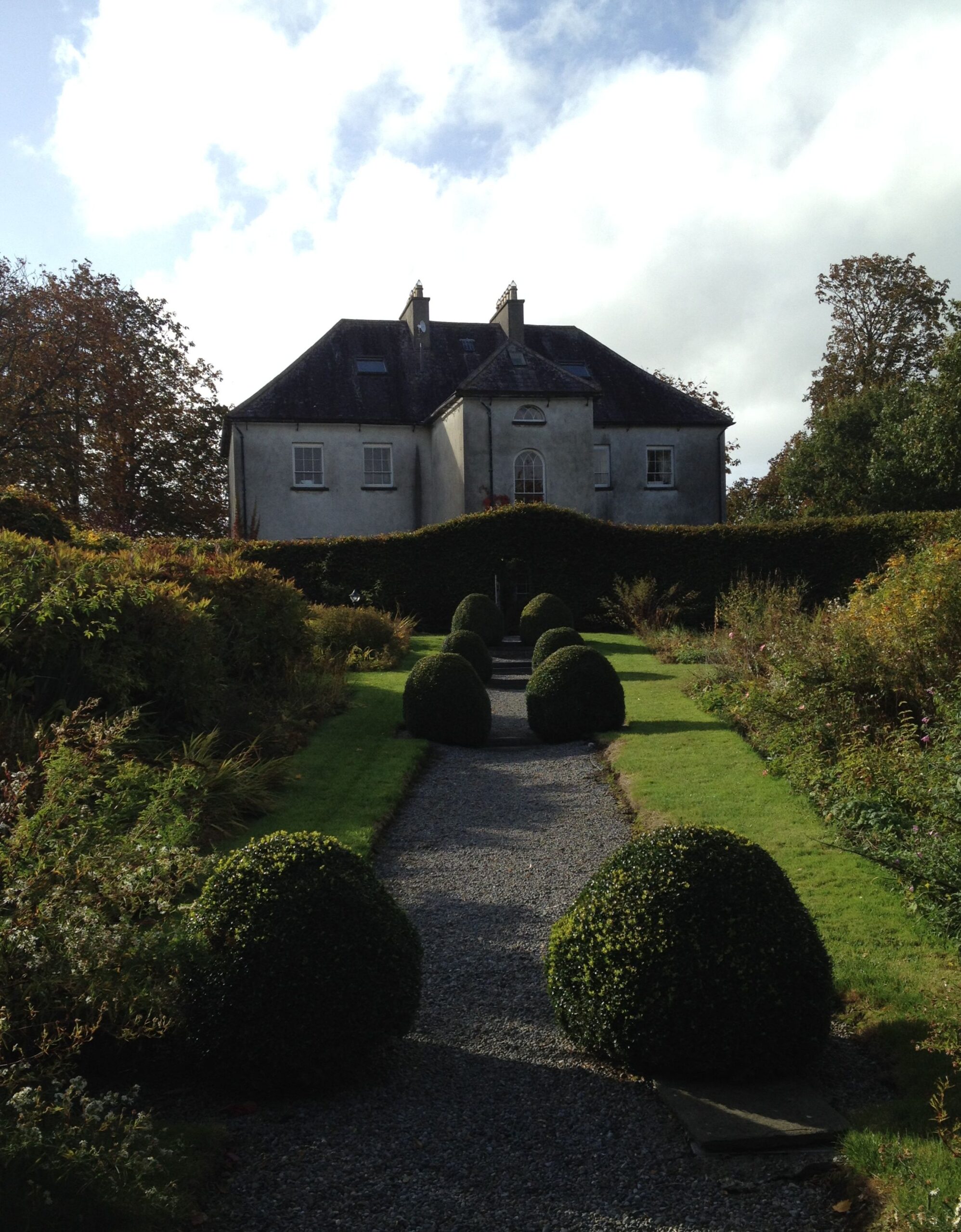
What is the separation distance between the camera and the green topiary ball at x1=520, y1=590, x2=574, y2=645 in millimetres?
21078

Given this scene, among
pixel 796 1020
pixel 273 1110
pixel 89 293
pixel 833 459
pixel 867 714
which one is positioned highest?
pixel 89 293

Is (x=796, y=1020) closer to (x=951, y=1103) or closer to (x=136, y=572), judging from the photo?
(x=951, y=1103)

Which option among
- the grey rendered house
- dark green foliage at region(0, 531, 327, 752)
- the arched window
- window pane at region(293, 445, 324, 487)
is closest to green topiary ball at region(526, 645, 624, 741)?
dark green foliage at region(0, 531, 327, 752)

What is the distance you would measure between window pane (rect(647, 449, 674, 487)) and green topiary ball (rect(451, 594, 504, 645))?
1388 centimetres

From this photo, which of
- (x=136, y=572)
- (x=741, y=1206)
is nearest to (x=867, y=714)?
(x=741, y=1206)

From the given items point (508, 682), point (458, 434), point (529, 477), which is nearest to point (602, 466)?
point (529, 477)

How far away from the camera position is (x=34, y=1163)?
10.2 ft

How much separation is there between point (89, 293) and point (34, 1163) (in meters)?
34.0

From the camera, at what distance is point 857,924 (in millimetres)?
6227

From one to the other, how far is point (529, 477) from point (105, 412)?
1394cm

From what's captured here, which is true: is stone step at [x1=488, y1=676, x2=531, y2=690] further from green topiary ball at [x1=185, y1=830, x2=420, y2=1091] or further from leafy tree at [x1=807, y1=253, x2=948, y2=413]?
leafy tree at [x1=807, y1=253, x2=948, y2=413]

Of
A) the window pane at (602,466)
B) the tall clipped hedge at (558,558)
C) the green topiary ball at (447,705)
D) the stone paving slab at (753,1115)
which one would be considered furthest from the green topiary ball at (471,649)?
the window pane at (602,466)

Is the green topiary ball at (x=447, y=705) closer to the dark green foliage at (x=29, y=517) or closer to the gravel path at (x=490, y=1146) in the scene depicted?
the dark green foliage at (x=29, y=517)

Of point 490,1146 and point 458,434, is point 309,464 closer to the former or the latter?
point 458,434
